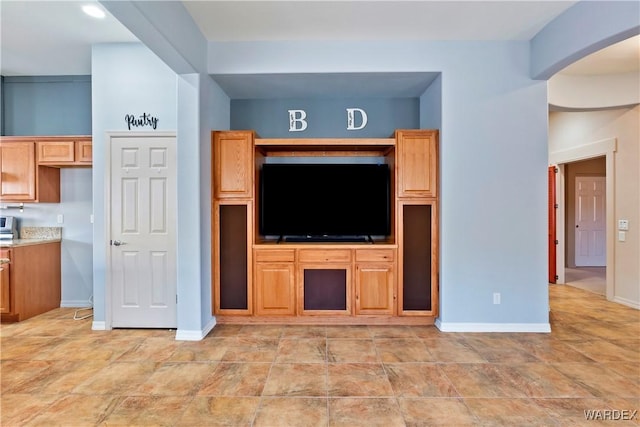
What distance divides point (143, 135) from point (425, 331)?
381 centimetres

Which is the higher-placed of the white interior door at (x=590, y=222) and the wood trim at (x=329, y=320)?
the white interior door at (x=590, y=222)

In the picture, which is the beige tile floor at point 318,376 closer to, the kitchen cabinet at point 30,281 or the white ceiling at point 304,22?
the kitchen cabinet at point 30,281

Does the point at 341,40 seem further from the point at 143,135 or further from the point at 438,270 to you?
the point at 438,270

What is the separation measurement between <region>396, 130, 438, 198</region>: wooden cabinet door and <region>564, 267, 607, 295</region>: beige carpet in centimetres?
390

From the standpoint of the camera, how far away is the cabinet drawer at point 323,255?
3754mm

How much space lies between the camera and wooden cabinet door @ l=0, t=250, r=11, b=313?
151 inches

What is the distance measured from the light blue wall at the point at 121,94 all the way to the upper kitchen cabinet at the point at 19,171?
3.45 feet

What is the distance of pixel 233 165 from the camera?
3.72 m

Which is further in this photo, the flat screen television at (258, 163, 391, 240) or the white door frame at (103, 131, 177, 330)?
the flat screen television at (258, 163, 391, 240)

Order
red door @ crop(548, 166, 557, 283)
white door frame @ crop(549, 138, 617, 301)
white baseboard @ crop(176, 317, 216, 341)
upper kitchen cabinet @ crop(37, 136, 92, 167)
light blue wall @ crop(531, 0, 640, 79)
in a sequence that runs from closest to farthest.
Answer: light blue wall @ crop(531, 0, 640, 79)
white baseboard @ crop(176, 317, 216, 341)
upper kitchen cabinet @ crop(37, 136, 92, 167)
white door frame @ crop(549, 138, 617, 301)
red door @ crop(548, 166, 557, 283)

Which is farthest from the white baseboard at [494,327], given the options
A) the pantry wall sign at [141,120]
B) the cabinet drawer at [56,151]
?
the cabinet drawer at [56,151]

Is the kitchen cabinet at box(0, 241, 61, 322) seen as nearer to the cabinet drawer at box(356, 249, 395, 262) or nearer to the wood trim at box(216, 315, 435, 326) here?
the wood trim at box(216, 315, 435, 326)

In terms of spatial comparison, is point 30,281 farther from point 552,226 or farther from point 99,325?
point 552,226

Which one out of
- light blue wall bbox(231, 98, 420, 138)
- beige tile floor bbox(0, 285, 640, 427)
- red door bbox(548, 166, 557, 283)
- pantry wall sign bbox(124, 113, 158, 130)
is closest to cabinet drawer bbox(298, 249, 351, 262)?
beige tile floor bbox(0, 285, 640, 427)
